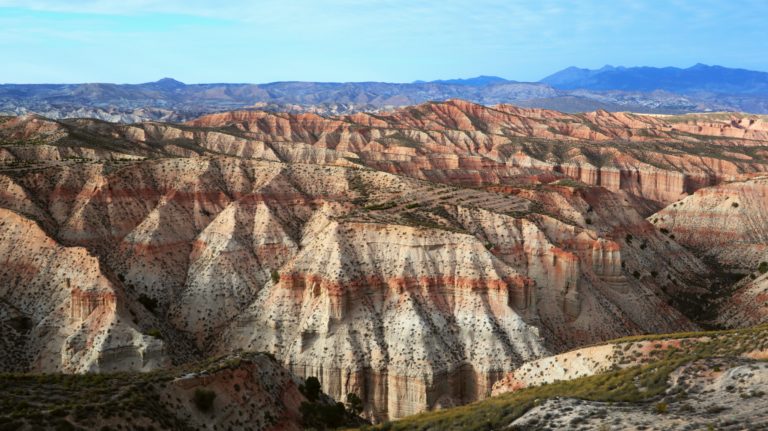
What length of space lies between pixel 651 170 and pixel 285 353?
10258 cm

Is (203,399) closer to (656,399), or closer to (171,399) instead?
(171,399)

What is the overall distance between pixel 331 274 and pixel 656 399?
94.3ft

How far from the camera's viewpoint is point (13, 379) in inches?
1105

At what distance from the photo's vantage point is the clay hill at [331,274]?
46719 millimetres

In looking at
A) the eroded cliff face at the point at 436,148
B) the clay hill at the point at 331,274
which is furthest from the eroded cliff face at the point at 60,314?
the eroded cliff face at the point at 436,148

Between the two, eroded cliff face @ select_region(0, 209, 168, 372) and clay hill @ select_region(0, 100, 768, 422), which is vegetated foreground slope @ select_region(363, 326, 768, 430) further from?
eroded cliff face @ select_region(0, 209, 168, 372)

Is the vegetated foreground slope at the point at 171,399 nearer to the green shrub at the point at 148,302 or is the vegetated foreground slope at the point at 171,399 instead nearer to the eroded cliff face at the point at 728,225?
the green shrub at the point at 148,302

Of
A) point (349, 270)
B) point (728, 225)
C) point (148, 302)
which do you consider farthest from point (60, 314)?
point (728, 225)

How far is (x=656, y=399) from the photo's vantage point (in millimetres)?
25266

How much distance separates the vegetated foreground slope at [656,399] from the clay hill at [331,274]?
50.6 feet

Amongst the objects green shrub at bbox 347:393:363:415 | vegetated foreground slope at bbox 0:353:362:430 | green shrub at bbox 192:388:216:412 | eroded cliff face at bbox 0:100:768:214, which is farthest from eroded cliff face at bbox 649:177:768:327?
green shrub at bbox 192:388:216:412

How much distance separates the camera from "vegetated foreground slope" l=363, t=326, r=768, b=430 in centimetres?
2217

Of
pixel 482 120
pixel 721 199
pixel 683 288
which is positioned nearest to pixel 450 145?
pixel 482 120

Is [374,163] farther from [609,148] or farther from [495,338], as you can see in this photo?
[495,338]
